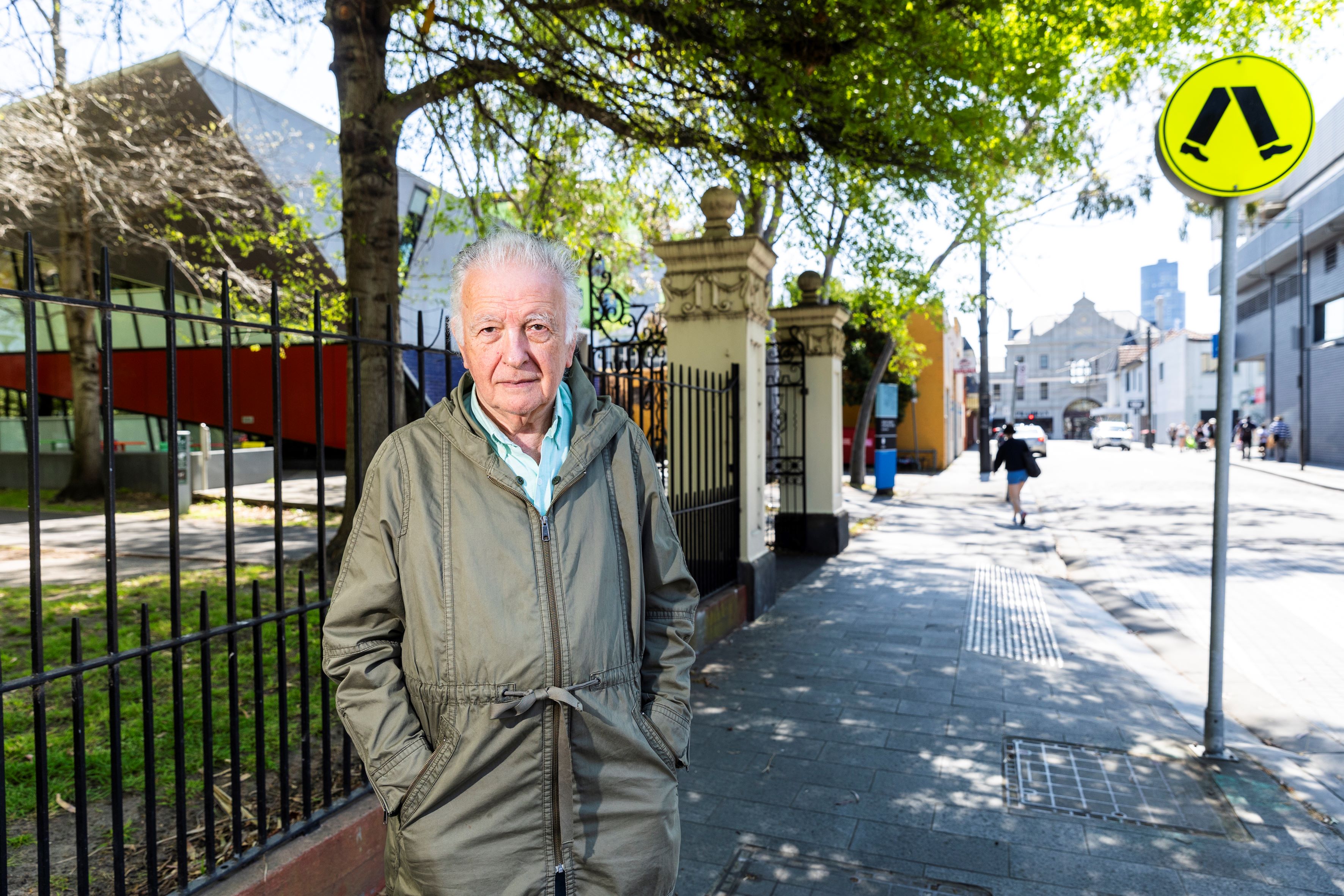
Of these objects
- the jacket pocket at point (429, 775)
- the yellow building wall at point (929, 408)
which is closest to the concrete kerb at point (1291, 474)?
the yellow building wall at point (929, 408)

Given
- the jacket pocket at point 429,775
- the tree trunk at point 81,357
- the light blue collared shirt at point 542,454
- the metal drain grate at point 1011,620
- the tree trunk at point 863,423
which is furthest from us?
the tree trunk at point 863,423

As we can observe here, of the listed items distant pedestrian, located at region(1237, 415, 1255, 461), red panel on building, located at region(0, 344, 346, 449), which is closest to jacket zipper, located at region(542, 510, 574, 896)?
red panel on building, located at region(0, 344, 346, 449)

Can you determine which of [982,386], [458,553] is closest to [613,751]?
[458,553]

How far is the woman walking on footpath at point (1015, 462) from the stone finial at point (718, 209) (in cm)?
854

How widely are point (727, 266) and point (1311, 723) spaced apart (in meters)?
4.90

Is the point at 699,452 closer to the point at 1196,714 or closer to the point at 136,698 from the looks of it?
the point at 1196,714

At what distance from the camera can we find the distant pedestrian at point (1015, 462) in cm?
1379

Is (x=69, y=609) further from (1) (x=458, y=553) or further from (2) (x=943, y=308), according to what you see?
(2) (x=943, y=308)

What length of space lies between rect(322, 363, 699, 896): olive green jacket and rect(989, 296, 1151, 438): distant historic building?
94.2 m

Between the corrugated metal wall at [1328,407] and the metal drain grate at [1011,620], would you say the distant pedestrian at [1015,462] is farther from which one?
the corrugated metal wall at [1328,407]

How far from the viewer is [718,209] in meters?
6.86

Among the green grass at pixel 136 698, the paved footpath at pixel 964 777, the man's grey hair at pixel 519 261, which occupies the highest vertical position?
the man's grey hair at pixel 519 261

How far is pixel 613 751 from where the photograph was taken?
5.93 feet

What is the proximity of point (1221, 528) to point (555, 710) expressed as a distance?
380 cm
